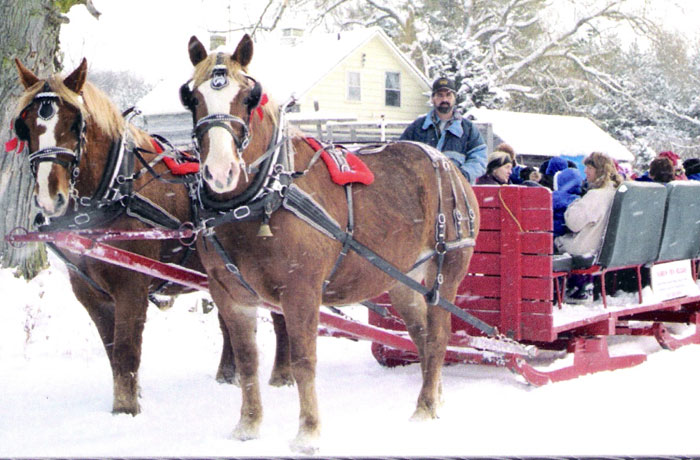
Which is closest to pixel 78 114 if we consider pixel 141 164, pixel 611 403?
pixel 141 164

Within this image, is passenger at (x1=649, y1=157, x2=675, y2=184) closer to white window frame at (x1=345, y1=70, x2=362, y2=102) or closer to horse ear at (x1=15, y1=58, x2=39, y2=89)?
horse ear at (x1=15, y1=58, x2=39, y2=89)

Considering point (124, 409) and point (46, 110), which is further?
point (124, 409)

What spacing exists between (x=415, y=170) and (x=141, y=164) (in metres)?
1.67

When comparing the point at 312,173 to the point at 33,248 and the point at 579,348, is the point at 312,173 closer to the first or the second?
the point at 579,348

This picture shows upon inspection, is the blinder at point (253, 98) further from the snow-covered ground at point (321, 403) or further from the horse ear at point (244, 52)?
the snow-covered ground at point (321, 403)

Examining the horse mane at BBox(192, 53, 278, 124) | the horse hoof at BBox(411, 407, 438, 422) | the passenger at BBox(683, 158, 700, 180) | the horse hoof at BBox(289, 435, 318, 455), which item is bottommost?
the horse hoof at BBox(411, 407, 438, 422)

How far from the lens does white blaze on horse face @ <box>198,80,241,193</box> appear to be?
Answer: 3.92 meters

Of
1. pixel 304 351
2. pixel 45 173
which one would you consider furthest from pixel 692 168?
pixel 45 173

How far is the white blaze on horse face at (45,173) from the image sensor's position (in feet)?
14.4

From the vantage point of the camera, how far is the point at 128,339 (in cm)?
501

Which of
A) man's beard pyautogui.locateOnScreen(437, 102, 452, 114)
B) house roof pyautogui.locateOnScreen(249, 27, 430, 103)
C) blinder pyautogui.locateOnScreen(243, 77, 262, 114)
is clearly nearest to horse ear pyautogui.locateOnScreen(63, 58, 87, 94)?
blinder pyautogui.locateOnScreen(243, 77, 262, 114)

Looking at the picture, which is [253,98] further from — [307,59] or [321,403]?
[307,59]

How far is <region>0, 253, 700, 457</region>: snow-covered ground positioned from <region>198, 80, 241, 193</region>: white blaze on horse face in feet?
4.50

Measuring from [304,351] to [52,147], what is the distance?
5.55 ft
